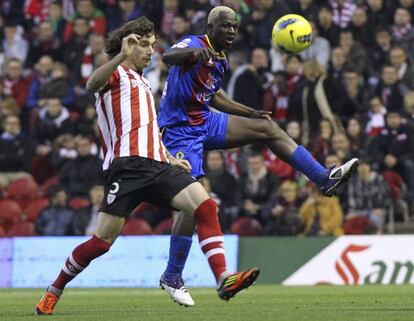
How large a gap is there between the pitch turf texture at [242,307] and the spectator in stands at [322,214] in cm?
376

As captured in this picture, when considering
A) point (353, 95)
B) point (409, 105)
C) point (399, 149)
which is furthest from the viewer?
point (353, 95)

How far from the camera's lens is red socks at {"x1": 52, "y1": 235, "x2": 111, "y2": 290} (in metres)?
10.1

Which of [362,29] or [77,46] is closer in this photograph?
[362,29]

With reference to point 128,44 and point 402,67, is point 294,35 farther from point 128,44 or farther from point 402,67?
point 402,67

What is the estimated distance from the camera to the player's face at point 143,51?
10266mm

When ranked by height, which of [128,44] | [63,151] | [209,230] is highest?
[128,44]

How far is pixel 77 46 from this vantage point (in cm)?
2277

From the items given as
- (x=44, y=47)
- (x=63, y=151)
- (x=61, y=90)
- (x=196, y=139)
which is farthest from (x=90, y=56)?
(x=196, y=139)

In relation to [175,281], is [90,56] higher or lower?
higher

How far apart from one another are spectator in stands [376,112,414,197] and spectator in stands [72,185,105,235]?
14.6ft

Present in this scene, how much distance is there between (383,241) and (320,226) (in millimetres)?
1211

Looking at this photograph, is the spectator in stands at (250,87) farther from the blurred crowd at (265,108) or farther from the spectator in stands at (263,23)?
the spectator in stands at (263,23)

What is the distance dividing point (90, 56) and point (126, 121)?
40.6 ft

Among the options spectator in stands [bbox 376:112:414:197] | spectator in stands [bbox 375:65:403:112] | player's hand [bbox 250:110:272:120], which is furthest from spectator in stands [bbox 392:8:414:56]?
player's hand [bbox 250:110:272:120]
